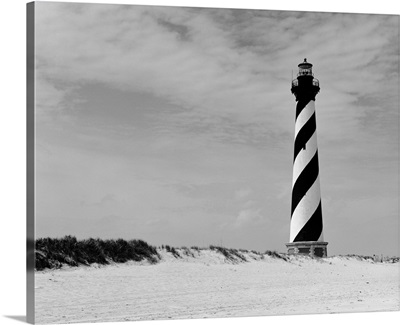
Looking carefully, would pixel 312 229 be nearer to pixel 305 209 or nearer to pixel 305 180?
pixel 305 209

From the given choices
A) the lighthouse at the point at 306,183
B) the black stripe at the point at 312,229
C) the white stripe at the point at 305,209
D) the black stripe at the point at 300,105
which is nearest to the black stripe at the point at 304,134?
the lighthouse at the point at 306,183

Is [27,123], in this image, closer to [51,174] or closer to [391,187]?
[51,174]

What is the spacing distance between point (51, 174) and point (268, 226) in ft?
10.2

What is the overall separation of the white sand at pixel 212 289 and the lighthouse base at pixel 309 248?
0.43ft

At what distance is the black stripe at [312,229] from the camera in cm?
1236

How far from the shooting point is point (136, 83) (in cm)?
1113

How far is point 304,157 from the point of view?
12141mm

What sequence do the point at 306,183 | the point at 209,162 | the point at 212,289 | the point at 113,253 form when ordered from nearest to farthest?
the point at 113,253 → the point at 212,289 → the point at 209,162 → the point at 306,183

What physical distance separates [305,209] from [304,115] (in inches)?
52.4

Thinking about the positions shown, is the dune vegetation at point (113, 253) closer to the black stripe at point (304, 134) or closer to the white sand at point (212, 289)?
the white sand at point (212, 289)

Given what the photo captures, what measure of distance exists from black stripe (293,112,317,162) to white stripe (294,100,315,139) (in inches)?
1.7

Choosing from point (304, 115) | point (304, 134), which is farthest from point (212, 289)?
point (304, 115)

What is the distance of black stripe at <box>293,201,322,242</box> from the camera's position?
12.4 metres

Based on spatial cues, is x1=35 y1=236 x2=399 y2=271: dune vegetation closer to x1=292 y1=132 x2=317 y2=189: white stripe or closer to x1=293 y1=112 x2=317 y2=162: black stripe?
x1=292 y1=132 x2=317 y2=189: white stripe
